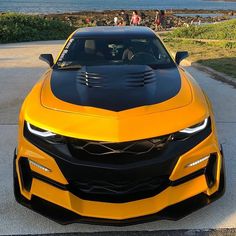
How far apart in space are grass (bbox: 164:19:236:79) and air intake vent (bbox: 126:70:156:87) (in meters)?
5.99

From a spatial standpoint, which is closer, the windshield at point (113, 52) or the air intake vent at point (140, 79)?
the air intake vent at point (140, 79)

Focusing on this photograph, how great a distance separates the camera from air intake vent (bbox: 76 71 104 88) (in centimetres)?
434

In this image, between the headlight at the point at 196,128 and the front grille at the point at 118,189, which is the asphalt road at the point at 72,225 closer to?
the front grille at the point at 118,189

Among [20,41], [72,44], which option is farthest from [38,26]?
[72,44]

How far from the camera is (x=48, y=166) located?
357 cm

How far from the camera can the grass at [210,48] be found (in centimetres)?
1188

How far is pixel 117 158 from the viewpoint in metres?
3.54

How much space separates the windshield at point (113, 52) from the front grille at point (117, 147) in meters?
1.93

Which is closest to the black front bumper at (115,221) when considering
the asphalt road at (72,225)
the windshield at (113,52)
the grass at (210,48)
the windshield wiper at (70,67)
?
the asphalt road at (72,225)

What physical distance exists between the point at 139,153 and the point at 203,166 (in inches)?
22.1

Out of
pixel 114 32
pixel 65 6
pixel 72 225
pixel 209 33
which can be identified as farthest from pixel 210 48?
pixel 65 6

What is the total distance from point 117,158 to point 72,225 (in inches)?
32.2

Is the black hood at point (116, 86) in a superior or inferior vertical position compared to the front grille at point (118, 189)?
superior

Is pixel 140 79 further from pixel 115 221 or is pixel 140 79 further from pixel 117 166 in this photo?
pixel 115 221
